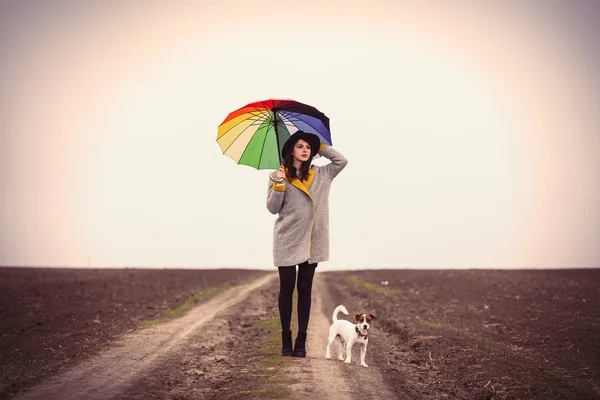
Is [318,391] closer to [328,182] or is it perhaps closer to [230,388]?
[230,388]

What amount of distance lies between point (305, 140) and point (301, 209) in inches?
36.6

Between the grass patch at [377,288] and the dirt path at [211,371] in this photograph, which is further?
the grass patch at [377,288]

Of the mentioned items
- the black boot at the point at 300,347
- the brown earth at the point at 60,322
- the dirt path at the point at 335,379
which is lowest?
the brown earth at the point at 60,322

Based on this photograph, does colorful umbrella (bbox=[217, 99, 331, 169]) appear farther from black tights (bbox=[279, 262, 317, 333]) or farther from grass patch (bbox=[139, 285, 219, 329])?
grass patch (bbox=[139, 285, 219, 329])

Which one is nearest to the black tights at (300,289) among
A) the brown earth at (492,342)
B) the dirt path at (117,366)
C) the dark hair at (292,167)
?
the dark hair at (292,167)

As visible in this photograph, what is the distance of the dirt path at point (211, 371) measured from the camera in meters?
7.56

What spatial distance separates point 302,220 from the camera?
822 centimetres

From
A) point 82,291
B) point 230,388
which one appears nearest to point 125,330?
point 230,388

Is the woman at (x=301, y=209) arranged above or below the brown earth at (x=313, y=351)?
above

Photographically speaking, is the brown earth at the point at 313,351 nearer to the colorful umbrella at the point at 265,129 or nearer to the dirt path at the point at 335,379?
the dirt path at the point at 335,379

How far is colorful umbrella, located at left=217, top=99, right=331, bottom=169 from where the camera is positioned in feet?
27.7

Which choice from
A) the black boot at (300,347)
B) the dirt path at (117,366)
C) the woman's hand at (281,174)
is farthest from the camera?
the black boot at (300,347)

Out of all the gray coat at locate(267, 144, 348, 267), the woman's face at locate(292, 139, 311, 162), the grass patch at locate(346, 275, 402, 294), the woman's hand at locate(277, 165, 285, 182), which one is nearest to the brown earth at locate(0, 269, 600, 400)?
the gray coat at locate(267, 144, 348, 267)

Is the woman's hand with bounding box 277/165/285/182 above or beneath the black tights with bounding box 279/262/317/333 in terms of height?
above
